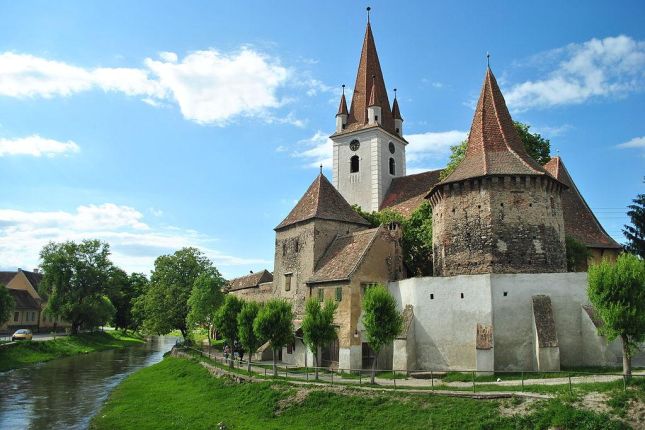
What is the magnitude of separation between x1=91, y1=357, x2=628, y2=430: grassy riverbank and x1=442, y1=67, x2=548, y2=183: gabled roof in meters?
14.8

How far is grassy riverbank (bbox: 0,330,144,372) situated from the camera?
144ft

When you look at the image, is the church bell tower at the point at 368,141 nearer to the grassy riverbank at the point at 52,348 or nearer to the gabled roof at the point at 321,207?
the gabled roof at the point at 321,207

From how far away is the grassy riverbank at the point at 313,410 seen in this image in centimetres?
1794

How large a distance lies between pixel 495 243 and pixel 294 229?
48.6 feet

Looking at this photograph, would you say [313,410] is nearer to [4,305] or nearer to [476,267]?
[476,267]

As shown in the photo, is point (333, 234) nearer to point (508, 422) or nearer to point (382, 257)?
point (382, 257)

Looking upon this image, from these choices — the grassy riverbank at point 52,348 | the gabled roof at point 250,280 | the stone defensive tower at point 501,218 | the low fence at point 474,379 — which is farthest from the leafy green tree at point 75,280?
the stone defensive tower at point 501,218

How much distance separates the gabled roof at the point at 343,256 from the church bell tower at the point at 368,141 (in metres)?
17.3

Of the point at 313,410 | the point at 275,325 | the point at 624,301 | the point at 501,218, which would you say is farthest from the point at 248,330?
the point at 624,301

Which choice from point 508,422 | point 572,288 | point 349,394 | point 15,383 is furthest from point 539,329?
point 15,383

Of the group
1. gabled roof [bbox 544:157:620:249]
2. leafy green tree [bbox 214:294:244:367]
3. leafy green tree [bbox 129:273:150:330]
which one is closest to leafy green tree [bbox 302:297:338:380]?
leafy green tree [bbox 214:294:244:367]

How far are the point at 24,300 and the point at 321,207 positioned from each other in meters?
54.0

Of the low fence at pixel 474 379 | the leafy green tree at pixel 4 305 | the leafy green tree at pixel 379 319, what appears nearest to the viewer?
the low fence at pixel 474 379

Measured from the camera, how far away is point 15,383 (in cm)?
3534
